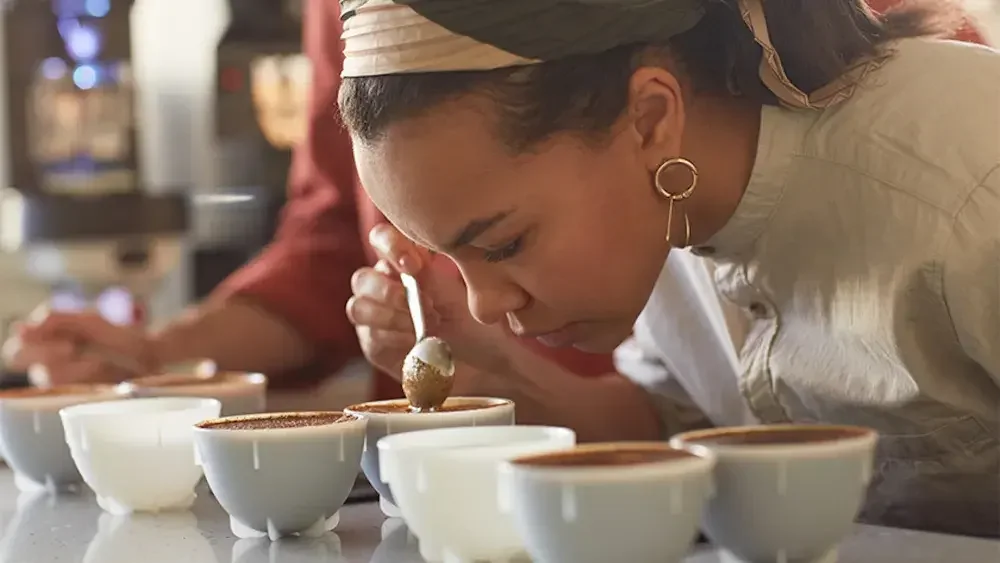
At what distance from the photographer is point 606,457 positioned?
0.56m

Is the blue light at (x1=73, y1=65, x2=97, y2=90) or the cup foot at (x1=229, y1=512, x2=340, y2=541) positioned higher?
the blue light at (x1=73, y1=65, x2=97, y2=90)

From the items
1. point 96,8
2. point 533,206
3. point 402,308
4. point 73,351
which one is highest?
→ point 96,8

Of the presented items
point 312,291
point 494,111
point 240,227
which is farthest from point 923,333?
point 240,227

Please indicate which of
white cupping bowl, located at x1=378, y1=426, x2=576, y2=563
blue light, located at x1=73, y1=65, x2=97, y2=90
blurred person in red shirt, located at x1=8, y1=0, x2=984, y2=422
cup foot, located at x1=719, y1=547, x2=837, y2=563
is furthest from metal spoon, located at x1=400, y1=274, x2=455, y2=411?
blue light, located at x1=73, y1=65, x2=97, y2=90

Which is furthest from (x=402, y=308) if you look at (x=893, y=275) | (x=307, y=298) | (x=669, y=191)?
(x=307, y=298)

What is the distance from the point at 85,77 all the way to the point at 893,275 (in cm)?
196

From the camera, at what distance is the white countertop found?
2.05ft

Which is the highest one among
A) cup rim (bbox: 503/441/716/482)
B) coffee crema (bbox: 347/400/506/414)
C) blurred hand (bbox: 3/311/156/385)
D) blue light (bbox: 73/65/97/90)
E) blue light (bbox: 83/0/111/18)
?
blue light (bbox: 83/0/111/18)

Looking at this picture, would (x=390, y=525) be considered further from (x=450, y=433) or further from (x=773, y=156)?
(x=773, y=156)

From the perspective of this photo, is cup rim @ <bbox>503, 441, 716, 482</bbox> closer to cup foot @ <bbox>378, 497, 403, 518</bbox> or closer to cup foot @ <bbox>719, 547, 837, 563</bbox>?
cup foot @ <bbox>719, 547, 837, 563</bbox>

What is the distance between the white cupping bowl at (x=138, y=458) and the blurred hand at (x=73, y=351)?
0.43m

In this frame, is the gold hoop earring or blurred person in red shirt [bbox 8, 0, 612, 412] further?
blurred person in red shirt [bbox 8, 0, 612, 412]

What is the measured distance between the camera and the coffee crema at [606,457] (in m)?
0.55

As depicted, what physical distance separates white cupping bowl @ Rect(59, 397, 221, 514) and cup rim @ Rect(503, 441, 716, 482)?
0.31 meters
